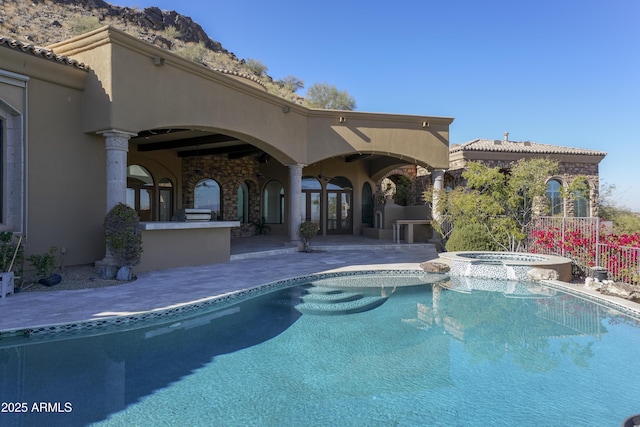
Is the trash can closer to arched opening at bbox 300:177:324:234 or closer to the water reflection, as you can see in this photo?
the water reflection

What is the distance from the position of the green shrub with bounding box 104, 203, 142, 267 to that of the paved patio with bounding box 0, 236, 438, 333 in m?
0.58

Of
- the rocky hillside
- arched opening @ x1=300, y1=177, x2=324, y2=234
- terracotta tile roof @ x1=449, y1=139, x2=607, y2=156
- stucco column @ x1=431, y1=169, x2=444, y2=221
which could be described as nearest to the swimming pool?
stucco column @ x1=431, y1=169, x2=444, y2=221

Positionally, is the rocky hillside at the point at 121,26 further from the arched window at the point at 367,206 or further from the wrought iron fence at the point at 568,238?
the wrought iron fence at the point at 568,238

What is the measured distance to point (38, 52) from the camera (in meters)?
8.26

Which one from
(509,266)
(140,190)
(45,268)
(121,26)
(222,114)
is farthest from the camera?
(121,26)

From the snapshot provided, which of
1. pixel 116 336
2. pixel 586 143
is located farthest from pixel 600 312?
pixel 586 143

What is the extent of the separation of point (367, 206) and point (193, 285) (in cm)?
1509

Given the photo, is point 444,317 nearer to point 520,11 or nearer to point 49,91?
point 49,91

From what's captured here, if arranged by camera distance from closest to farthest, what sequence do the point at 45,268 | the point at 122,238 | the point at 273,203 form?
the point at 45,268
the point at 122,238
the point at 273,203

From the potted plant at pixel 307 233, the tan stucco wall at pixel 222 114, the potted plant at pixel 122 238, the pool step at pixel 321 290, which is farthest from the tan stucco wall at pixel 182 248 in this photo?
the pool step at pixel 321 290

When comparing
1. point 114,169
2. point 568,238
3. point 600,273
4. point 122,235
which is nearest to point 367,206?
point 568,238

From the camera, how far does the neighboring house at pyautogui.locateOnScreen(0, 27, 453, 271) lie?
8312mm

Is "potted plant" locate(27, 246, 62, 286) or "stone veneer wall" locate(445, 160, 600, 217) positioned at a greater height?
"stone veneer wall" locate(445, 160, 600, 217)

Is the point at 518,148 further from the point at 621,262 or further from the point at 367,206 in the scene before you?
the point at 621,262
